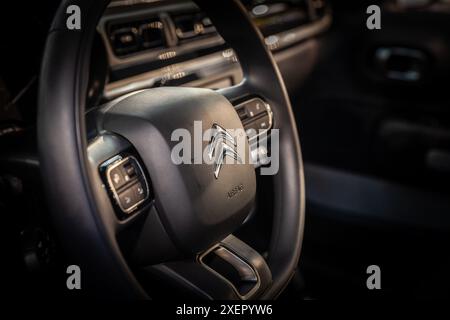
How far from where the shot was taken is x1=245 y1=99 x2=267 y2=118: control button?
964 mm

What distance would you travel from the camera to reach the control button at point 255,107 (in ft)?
3.16

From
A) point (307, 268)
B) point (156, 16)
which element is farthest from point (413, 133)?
point (156, 16)

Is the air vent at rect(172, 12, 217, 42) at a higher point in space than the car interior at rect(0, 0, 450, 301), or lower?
higher

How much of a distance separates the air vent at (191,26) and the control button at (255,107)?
0.40 m

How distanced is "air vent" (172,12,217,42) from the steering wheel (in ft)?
A: 1.14

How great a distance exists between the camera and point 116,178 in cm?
67

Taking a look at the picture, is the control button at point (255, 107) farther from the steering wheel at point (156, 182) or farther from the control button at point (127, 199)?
the control button at point (127, 199)

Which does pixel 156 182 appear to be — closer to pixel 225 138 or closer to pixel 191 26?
pixel 225 138

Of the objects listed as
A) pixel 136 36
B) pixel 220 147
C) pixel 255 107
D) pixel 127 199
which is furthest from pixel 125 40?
pixel 127 199

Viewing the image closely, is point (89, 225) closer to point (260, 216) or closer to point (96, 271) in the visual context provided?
point (96, 271)

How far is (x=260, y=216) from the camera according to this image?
141 cm

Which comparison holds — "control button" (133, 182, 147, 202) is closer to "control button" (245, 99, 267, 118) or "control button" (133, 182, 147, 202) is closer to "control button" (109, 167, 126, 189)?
"control button" (109, 167, 126, 189)

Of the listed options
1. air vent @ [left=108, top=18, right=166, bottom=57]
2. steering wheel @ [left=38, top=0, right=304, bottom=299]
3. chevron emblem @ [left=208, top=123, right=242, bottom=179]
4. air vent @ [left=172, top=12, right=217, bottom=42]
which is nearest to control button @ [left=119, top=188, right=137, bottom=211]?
steering wheel @ [left=38, top=0, right=304, bottom=299]

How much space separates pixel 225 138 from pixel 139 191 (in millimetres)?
179
